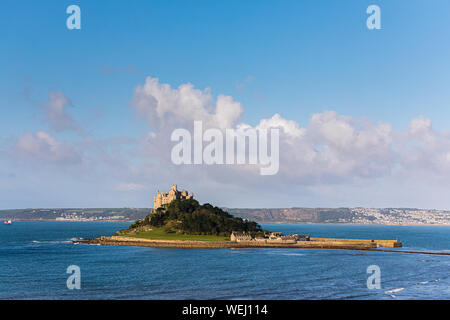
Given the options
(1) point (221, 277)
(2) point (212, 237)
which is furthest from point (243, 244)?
(1) point (221, 277)

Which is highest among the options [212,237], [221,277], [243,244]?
[221,277]

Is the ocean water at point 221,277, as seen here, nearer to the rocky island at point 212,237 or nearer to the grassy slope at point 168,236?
the rocky island at point 212,237

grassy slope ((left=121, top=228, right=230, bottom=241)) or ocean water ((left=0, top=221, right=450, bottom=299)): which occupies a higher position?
ocean water ((left=0, top=221, right=450, bottom=299))

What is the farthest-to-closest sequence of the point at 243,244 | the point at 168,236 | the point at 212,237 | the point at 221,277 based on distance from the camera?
the point at 168,236, the point at 212,237, the point at 243,244, the point at 221,277

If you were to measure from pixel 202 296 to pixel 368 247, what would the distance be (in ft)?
344

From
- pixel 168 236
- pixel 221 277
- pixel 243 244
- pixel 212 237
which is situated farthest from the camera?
pixel 168 236

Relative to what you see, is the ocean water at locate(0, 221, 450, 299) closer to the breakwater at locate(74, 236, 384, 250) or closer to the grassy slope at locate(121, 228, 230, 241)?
the breakwater at locate(74, 236, 384, 250)

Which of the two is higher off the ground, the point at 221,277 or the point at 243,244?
the point at 221,277

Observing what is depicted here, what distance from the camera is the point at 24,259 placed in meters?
111

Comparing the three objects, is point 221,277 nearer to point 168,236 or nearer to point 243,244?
point 243,244

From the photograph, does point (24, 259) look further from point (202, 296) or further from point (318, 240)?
point (318, 240)

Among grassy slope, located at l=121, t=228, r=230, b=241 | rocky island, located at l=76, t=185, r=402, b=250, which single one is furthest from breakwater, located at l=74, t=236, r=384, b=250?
grassy slope, located at l=121, t=228, r=230, b=241

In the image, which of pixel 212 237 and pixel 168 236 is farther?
pixel 168 236
